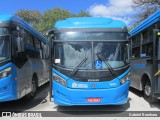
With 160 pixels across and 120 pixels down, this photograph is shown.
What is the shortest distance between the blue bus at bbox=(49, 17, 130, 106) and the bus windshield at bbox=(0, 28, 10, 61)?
55.1 inches

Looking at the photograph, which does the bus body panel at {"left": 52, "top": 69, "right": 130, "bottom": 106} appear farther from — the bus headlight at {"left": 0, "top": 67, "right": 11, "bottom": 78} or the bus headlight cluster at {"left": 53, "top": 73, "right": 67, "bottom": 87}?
the bus headlight at {"left": 0, "top": 67, "right": 11, "bottom": 78}

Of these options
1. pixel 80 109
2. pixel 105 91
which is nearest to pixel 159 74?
pixel 105 91

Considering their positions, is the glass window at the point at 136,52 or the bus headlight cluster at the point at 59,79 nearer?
the bus headlight cluster at the point at 59,79

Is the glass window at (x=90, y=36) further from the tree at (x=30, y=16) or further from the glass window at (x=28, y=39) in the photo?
the tree at (x=30, y=16)

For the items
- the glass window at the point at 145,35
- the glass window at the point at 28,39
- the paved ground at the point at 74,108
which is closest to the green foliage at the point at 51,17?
the glass window at the point at 28,39

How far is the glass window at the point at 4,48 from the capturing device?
332 inches

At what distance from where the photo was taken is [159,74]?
357 inches

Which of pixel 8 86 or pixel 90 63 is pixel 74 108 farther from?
pixel 8 86

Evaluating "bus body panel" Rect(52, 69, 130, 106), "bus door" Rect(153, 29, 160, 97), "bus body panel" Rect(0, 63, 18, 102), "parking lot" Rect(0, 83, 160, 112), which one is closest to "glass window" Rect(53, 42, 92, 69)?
"bus body panel" Rect(52, 69, 130, 106)

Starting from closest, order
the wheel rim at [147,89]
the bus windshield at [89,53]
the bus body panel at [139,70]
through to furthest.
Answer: the bus windshield at [89,53] < the bus body panel at [139,70] < the wheel rim at [147,89]

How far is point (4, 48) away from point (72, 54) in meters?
1.99

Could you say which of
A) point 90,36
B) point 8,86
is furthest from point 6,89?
point 90,36

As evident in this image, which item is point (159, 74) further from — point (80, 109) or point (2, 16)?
point (2, 16)

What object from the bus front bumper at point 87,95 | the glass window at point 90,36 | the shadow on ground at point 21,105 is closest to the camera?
the bus front bumper at point 87,95
